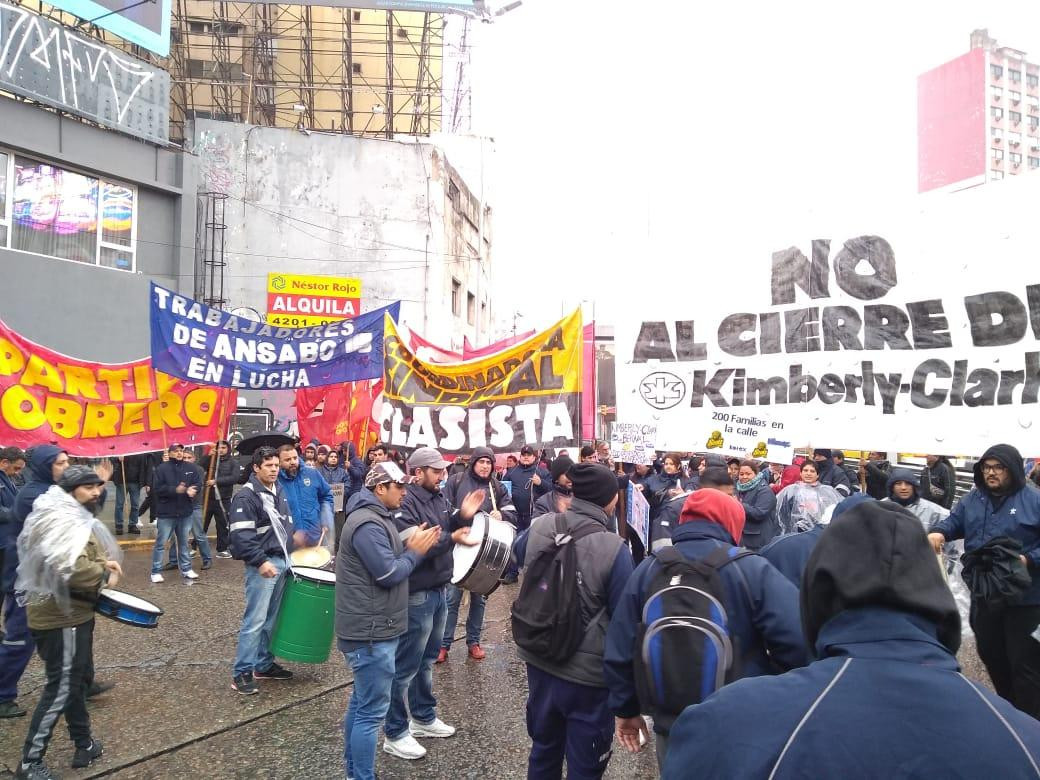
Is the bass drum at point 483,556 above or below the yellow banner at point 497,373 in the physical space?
below

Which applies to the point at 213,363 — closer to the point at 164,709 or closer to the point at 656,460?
the point at 164,709

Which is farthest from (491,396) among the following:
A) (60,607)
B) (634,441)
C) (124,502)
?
(124,502)

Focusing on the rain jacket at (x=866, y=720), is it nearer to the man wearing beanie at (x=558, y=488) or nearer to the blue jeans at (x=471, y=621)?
the blue jeans at (x=471, y=621)

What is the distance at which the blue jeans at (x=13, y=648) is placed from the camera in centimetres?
500

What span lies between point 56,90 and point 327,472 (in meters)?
10.7

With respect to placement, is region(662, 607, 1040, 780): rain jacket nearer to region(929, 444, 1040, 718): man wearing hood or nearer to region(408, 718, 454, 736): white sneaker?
region(929, 444, 1040, 718): man wearing hood

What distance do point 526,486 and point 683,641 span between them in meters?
7.33

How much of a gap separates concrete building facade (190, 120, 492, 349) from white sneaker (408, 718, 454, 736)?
18.1 m

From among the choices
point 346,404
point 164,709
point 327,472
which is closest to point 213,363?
point 327,472

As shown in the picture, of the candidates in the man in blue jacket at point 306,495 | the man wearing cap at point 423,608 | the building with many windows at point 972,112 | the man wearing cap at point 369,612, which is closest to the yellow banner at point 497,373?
the man in blue jacket at point 306,495

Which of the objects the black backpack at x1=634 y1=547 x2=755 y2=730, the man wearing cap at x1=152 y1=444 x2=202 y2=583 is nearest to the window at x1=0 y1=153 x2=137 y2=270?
the man wearing cap at x1=152 y1=444 x2=202 y2=583

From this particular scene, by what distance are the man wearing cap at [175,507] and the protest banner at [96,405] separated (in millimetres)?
536

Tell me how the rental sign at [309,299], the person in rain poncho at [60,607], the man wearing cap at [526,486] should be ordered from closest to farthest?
the person in rain poncho at [60,607], the man wearing cap at [526,486], the rental sign at [309,299]

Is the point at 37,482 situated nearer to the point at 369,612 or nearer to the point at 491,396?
the point at 369,612
